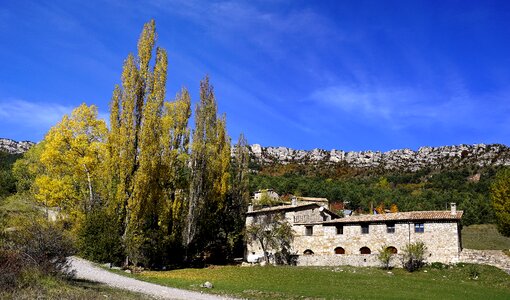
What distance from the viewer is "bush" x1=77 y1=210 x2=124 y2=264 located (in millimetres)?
27219

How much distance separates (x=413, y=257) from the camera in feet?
109

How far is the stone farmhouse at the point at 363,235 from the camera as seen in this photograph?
34250 mm

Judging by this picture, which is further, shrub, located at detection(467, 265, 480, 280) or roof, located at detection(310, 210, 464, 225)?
roof, located at detection(310, 210, 464, 225)

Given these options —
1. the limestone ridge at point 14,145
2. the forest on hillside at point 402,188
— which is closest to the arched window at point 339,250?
the forest on hillside at point 402,188

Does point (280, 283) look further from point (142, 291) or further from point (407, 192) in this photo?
point (407, 192)

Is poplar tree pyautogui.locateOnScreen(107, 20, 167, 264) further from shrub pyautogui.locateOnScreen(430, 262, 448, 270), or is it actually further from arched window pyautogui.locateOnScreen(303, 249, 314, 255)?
shrub pyautogui.locateOnScreen(430, 262, 448, 270)

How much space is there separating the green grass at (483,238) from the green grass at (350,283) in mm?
15414

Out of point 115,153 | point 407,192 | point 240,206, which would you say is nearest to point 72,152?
point 115,153

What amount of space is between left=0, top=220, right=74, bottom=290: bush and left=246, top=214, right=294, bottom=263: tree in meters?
23.7

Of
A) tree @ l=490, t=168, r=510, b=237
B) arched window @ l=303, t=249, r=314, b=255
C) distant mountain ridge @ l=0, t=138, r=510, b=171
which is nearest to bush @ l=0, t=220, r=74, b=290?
arched window @ l=303, t=249, r=314, b=255

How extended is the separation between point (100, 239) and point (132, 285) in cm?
926

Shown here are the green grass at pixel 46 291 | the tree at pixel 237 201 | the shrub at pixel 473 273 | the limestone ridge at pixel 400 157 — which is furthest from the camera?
the limestone ridge at pixel 400 157

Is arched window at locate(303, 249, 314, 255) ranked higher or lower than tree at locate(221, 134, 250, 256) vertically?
lower

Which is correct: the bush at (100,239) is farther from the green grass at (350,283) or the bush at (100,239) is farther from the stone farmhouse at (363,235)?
the stone farmhouse at (363,235)
